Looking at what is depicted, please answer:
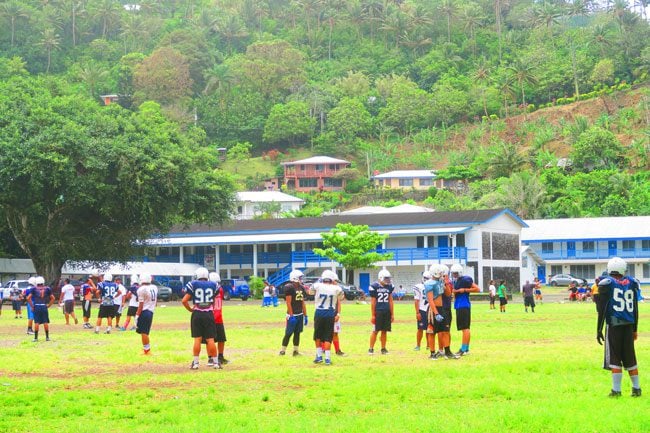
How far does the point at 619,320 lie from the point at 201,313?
832 centimetres

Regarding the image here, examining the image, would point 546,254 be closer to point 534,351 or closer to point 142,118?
point 142,118

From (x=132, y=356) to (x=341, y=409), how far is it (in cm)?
974

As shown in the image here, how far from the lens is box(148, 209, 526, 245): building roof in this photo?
79688 millimetres

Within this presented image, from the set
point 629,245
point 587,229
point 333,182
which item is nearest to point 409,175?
point 333,182

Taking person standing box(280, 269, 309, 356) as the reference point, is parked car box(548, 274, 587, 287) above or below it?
above

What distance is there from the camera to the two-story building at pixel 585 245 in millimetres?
91188

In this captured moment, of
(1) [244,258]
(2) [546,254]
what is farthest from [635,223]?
(1) [244,258]

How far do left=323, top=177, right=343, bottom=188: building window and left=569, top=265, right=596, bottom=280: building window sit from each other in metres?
49.9

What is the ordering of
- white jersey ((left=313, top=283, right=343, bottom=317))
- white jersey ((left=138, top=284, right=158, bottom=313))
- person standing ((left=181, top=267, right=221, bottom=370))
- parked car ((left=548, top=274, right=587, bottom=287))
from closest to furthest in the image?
person standing ((left=181, top=267, right=221, bottom=370)), white jersey ((left=313, top=283, right=343, bottom=317)), white jersey ((left=138, top=284, right=158, bottom=313)), parked car ((left=548, top=274, right=587, bottom=287))

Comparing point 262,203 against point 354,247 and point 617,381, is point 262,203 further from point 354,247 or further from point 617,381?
point 617,381

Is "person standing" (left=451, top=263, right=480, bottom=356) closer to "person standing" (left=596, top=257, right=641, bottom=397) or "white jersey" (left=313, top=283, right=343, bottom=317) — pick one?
"white jersey" (left=313, top=283, right=343, bottom=317)

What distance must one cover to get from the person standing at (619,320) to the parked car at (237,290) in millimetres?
59294

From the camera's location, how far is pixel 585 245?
94.4 metres

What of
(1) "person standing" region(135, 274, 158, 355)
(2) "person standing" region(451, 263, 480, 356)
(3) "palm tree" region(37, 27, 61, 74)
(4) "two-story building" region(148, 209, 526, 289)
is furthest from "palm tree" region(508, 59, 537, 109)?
(2) "person standing" region(451, 263, 480, 356)
